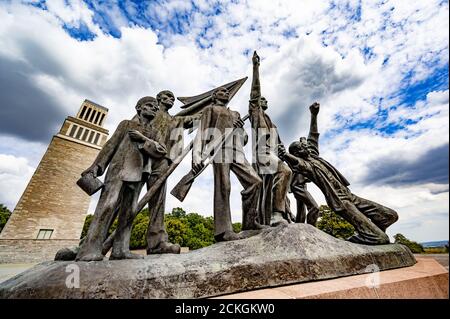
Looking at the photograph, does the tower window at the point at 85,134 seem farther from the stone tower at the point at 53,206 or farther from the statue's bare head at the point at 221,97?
the statue's bare head at the point at 221,97

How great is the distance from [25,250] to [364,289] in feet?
77.4

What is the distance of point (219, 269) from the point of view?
2061 mm

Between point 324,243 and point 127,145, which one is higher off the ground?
point 127,145

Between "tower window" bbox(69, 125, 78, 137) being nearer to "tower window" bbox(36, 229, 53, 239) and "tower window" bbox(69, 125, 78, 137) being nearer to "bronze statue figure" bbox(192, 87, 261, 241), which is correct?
"tower window" bbox(36, 229, 53, 239)

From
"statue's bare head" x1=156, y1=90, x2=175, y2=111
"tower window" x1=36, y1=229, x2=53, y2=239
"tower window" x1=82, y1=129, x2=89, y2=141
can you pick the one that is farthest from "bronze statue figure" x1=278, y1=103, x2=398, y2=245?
"tower window" x1=82, y1=129, x2=89, y2=141

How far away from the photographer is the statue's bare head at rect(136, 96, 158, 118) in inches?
116

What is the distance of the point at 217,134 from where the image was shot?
11.7ft

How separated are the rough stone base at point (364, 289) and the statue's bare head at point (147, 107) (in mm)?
2382

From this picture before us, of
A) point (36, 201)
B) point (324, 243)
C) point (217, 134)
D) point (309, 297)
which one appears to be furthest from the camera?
point (36, 201)

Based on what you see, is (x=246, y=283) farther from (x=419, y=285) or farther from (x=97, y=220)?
(x=419, y=285)

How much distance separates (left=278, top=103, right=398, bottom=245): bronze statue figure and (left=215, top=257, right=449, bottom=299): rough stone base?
3.53ft

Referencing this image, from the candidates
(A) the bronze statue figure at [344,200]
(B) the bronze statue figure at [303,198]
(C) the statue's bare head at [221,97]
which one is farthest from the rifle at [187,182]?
(B) the bronze statue figure at [303,198]
